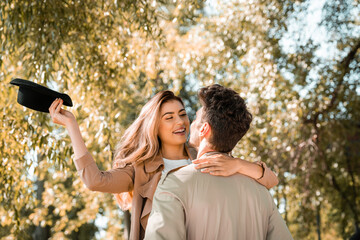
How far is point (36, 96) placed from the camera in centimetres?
283

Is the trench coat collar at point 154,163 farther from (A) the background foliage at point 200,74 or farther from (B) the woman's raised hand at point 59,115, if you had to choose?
(A) the background foliage at point 200,74

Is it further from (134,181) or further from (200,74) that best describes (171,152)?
(200,74)

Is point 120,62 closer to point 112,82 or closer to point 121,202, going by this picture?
point 112,82

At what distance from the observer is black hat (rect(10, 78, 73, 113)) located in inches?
110

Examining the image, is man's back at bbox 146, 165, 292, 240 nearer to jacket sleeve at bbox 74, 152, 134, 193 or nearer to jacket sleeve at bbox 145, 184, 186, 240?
jacket sleeve at bbox 145, 184, 186, 240

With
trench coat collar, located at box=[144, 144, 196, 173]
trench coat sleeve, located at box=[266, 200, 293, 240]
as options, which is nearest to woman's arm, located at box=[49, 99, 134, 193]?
trench coat collar, located at box=[144, 144, 196, 173]

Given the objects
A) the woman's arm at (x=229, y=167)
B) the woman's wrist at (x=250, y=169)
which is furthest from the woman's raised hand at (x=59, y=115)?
the woman's wrist at (x=250, y=169)

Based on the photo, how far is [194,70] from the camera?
29.1ft

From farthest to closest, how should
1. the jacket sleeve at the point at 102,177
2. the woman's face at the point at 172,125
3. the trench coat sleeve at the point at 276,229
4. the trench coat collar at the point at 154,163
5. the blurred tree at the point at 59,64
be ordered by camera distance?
1. the blurred tree at the point at 59,64
2. the woman's face at the point at 172,125
3. the trench coat collar at the point at 154,163
4. the jacket sleeve at the point at 102,177
5. the trench coat sleeve at the point at 276,229

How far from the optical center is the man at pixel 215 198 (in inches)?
80.4

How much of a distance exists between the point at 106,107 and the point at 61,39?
1328mm

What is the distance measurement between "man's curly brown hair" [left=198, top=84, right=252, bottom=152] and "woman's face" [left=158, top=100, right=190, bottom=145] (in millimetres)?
885

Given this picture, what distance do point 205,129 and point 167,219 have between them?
474 mm

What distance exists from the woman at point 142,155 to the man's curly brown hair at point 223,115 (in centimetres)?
30
